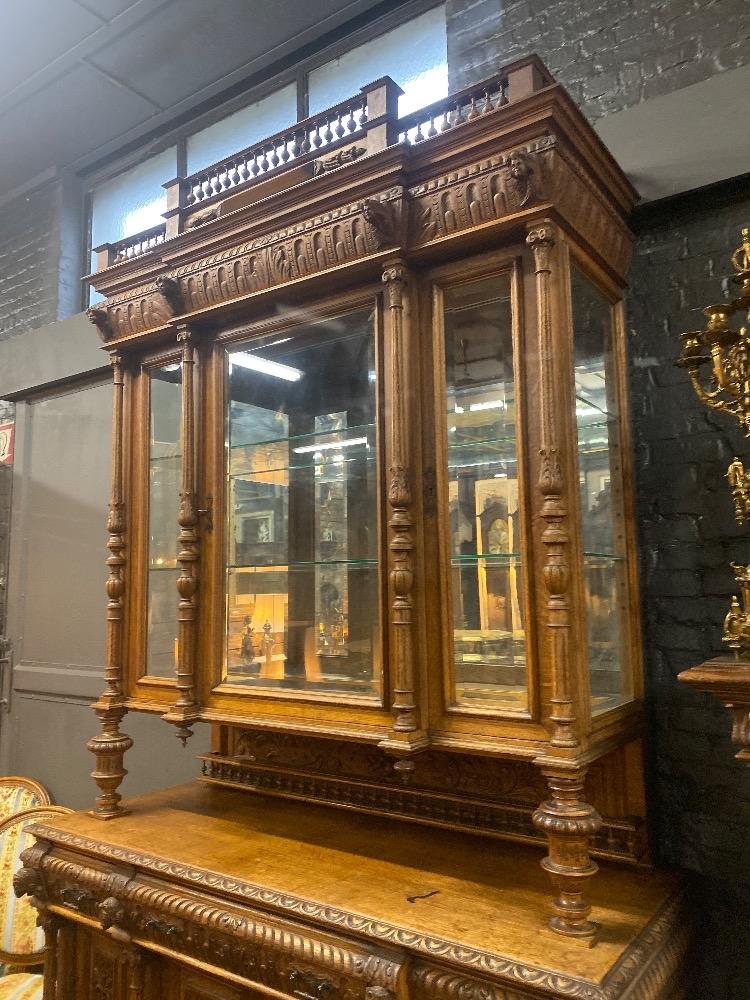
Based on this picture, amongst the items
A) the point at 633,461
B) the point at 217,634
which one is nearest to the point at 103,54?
the point at 217,634

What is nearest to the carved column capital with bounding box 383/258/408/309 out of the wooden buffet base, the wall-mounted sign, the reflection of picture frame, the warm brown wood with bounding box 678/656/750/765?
the reflection of picture frame

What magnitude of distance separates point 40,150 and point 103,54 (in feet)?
3.04

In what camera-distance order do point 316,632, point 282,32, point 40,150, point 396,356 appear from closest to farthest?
point 396,356 < point 316,632 < point 282,32 < point 40,150

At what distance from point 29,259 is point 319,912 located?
3676 millimetres

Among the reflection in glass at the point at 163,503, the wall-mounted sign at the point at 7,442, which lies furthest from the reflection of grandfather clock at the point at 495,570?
the wall-mounted sign at the point at 7,442

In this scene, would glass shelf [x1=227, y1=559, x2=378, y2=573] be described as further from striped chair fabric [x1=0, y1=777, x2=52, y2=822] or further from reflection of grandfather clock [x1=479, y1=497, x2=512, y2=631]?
striped chair fabric [x1=0, y1=777, x2=52, y2=822]

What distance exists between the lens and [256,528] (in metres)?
2.13

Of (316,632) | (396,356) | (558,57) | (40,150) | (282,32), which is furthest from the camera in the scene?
(40,150)

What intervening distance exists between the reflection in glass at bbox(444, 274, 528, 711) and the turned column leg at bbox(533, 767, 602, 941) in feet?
0.72

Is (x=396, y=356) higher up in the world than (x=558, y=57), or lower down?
lower down

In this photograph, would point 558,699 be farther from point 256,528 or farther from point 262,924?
point 256,528

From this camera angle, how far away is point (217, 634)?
80.2 inches

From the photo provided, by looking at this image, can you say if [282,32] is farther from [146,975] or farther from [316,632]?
[146,975]

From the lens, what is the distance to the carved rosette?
5.31 feet
